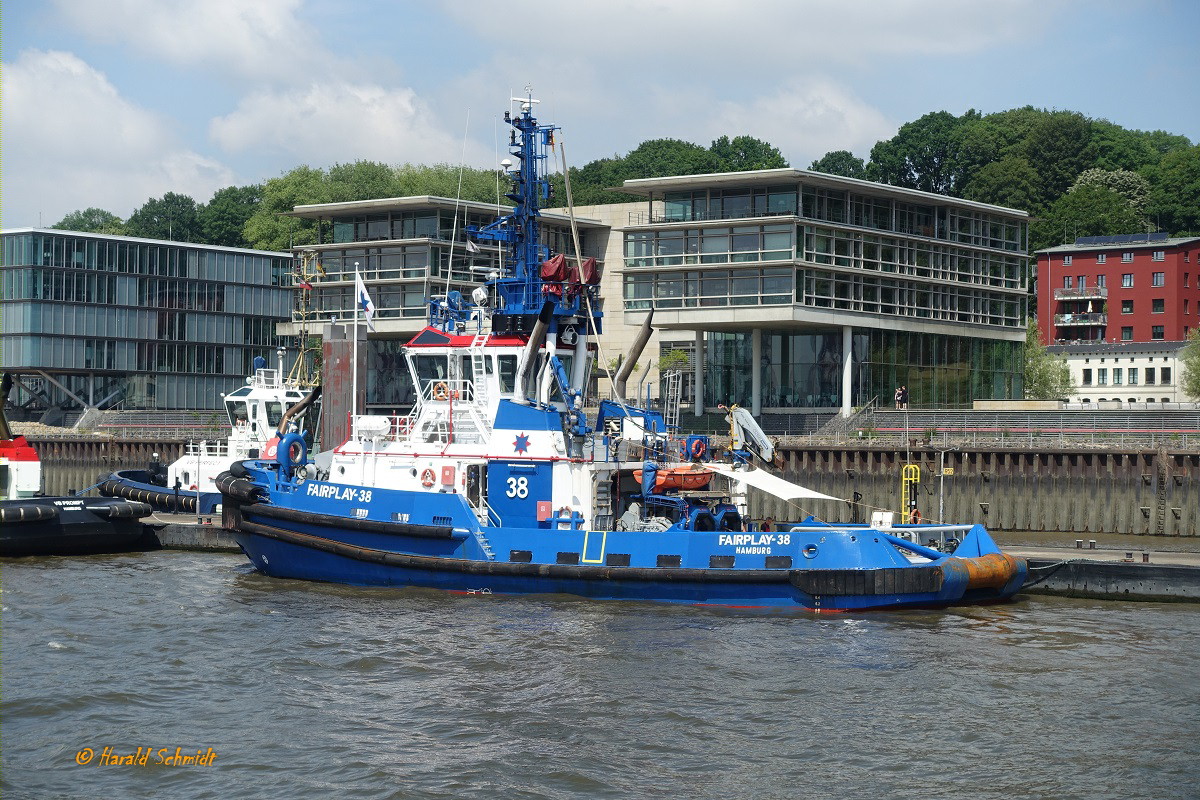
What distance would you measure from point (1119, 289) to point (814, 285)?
35872 millimetres

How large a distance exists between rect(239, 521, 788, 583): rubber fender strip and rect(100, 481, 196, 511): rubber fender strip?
12.0 metres

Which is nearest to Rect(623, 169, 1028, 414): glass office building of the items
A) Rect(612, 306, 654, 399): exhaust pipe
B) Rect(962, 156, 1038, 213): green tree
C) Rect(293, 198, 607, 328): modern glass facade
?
Rect(293, 198, 607, 328): modern glass facade

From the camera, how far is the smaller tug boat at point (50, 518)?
32.4 m

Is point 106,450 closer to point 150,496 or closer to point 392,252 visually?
point 392,252

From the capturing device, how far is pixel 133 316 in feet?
252

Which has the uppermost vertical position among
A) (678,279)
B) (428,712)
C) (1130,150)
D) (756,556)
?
(1130,150)

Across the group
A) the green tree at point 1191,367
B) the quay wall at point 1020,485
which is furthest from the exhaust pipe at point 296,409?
the green tree at point 1191,367

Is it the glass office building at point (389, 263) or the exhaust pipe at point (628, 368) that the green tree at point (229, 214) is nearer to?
the glass office building at point (389, 263)

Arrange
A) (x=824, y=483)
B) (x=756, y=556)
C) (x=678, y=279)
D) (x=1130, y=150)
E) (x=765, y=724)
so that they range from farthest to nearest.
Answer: (x=1130, y=150)
(x=678, y=279)
(x=824, y=483)
(x=756, y=556)
(x=765, y=724)

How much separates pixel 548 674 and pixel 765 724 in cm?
377

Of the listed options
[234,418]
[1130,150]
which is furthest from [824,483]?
[1130,150]

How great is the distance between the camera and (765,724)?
17078 millimetres

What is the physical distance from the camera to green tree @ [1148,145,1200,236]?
91.9m

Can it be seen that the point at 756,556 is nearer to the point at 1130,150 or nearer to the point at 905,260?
the point at 905,260
